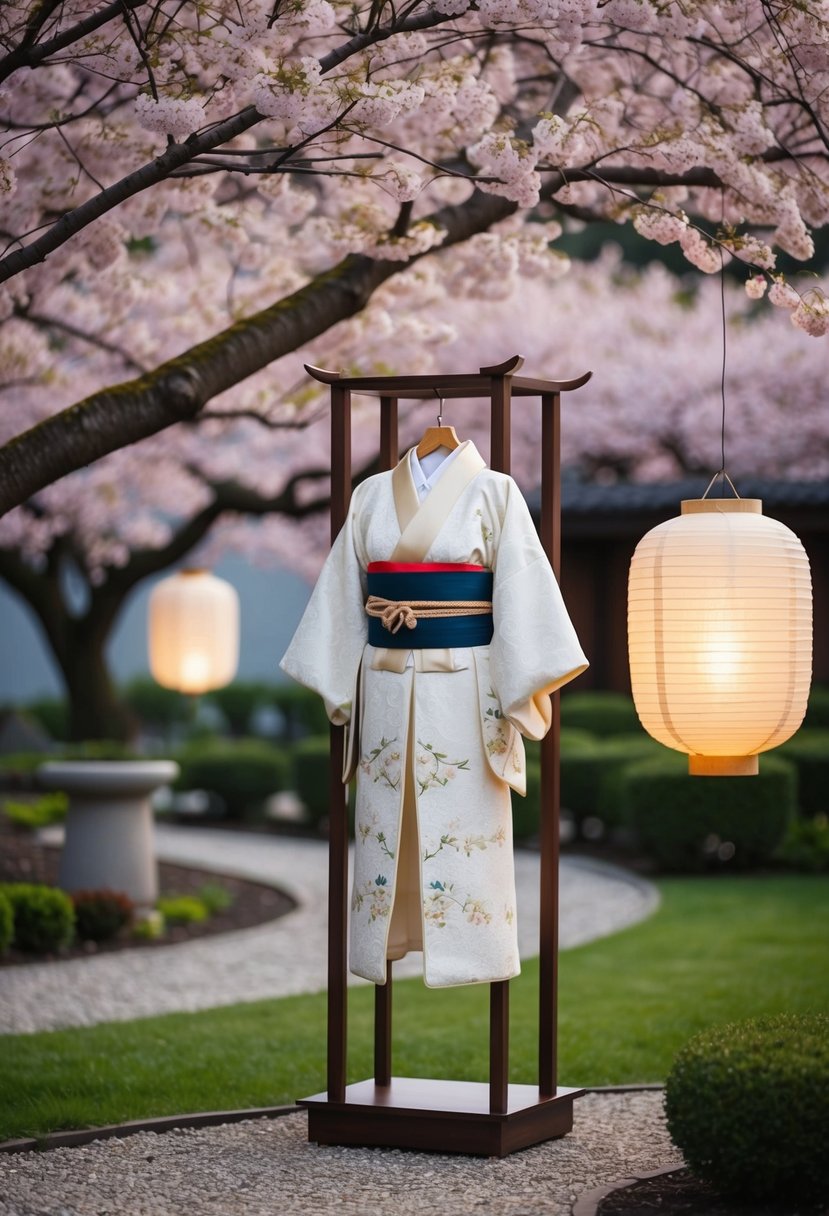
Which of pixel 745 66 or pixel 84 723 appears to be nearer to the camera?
pixel 745 66

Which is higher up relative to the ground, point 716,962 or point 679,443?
point 679,443

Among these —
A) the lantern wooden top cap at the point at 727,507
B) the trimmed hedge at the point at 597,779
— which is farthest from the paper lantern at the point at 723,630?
the trimmed hedge at the point at 597,779

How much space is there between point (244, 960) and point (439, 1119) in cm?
389

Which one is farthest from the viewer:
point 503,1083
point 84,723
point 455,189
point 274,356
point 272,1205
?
point 84,723

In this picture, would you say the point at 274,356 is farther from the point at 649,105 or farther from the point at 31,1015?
the point at 31,1015

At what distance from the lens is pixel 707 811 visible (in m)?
10.3

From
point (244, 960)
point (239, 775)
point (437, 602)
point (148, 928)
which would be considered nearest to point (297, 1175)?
point (437, 602)

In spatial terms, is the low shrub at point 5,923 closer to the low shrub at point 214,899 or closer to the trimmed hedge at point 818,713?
the low shrub at point 214,899

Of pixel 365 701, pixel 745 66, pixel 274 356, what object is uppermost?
pixel 745 66

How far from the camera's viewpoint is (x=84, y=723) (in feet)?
47.1

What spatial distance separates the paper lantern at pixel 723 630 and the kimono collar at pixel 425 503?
54cm

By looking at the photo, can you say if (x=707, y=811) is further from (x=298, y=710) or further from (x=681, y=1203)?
(x=298, y=710)

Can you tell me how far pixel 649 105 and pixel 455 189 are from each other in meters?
0.91

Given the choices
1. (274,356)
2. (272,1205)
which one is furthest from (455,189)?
(272,1205)
